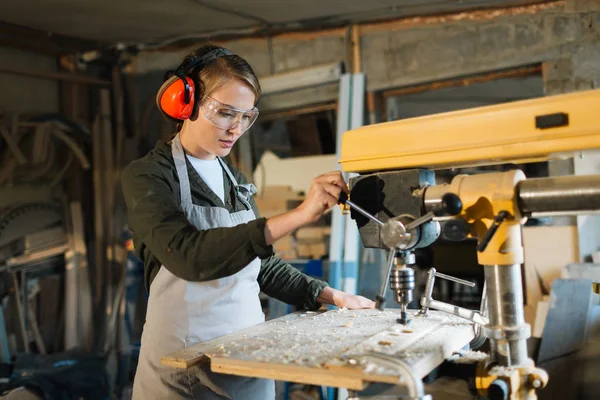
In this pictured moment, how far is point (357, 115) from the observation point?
10.7 feet

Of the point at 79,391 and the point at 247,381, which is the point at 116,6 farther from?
the point at 247,381

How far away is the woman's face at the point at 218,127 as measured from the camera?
1529 millimetres

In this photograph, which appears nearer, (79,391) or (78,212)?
(79,391)

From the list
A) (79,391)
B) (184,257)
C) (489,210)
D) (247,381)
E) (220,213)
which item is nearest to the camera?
(489,210)

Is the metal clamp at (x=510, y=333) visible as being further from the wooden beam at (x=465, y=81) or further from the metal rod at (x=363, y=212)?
the wooden beam at (x=465, y=81)

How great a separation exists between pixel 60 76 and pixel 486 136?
3.72 m

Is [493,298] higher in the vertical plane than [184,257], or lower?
lower

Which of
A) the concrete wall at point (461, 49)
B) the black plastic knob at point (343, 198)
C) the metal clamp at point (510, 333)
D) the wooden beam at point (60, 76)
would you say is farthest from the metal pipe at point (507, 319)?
the wooden beam at point (60, 76)

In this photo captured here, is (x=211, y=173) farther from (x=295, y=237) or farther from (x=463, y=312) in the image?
(x=295, y=237)

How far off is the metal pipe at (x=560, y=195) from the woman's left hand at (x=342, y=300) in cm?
67

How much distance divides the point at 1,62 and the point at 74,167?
0.88m

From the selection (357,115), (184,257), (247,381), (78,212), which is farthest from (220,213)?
(78,212)

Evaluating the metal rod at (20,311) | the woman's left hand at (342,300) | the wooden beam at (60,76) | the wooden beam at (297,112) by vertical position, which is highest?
the wooden beam at (60,76)

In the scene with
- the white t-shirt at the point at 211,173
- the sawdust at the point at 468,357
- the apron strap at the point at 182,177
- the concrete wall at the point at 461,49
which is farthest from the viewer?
the concrete wall at the point at 461,49
